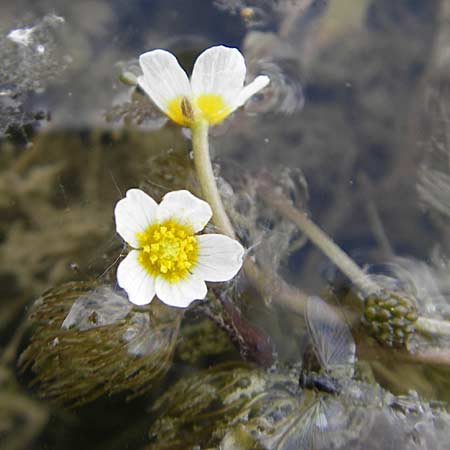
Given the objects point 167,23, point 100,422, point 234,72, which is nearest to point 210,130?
point 167,23

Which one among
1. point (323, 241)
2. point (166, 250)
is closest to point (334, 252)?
point (323, 241)

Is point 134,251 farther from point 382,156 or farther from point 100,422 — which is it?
point 382,156

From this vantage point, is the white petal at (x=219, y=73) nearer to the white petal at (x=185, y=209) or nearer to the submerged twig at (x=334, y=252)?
the white petal at (x=185, y=209)

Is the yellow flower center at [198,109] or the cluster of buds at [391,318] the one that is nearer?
the yellow flower center at [198,109]

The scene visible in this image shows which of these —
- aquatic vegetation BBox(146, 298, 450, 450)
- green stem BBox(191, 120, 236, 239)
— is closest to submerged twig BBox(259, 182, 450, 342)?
aquatic vegetation BBox(146, 298, 450, 450)

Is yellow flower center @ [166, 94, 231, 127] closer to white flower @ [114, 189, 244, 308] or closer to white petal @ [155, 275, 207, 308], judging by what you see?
white flower @ [114, 189, 244, 308]

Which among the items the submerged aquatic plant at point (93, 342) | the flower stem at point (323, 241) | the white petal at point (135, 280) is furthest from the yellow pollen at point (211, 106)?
the flower stem at point (323, 241)

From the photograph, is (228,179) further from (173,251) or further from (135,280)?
(135,280)
